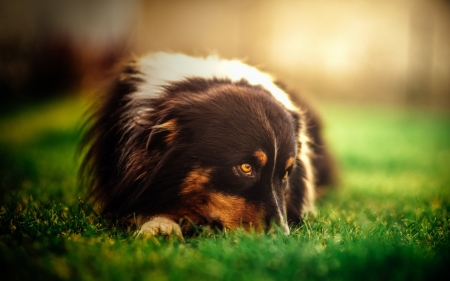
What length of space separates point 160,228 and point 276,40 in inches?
519

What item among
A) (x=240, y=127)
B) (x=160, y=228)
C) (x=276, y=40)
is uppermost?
(x=276, y=40)

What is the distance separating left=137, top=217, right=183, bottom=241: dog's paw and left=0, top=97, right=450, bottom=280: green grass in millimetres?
84

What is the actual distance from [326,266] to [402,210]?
187cm

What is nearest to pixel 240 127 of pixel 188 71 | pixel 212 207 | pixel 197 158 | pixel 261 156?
pixel 261 156

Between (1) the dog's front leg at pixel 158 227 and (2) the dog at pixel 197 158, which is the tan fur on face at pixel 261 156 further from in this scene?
(1) the dog's front leg at pixel 158 227

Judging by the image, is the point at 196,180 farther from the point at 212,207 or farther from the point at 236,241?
the point at 236,241

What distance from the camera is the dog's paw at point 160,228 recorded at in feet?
7.97

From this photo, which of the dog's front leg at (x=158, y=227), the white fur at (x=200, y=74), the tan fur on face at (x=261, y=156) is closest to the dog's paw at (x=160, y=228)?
the dog's front leg at (x=158, y=227)

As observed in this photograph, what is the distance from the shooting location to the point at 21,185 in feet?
12.4

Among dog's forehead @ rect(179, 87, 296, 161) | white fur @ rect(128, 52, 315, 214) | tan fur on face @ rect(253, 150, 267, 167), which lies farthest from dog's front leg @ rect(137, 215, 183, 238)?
white fur @ rect(128, 52, 315, 214)

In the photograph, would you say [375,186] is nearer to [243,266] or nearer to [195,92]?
[195,92]

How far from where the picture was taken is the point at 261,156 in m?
2.53

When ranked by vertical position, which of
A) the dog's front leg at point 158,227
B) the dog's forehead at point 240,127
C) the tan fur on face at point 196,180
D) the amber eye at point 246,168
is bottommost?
the dog's front leg at point 158,227

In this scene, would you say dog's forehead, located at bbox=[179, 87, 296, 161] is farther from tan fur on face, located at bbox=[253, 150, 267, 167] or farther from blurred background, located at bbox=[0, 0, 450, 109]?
blurred background, located at bbox=[0, 0, 450, 109]
